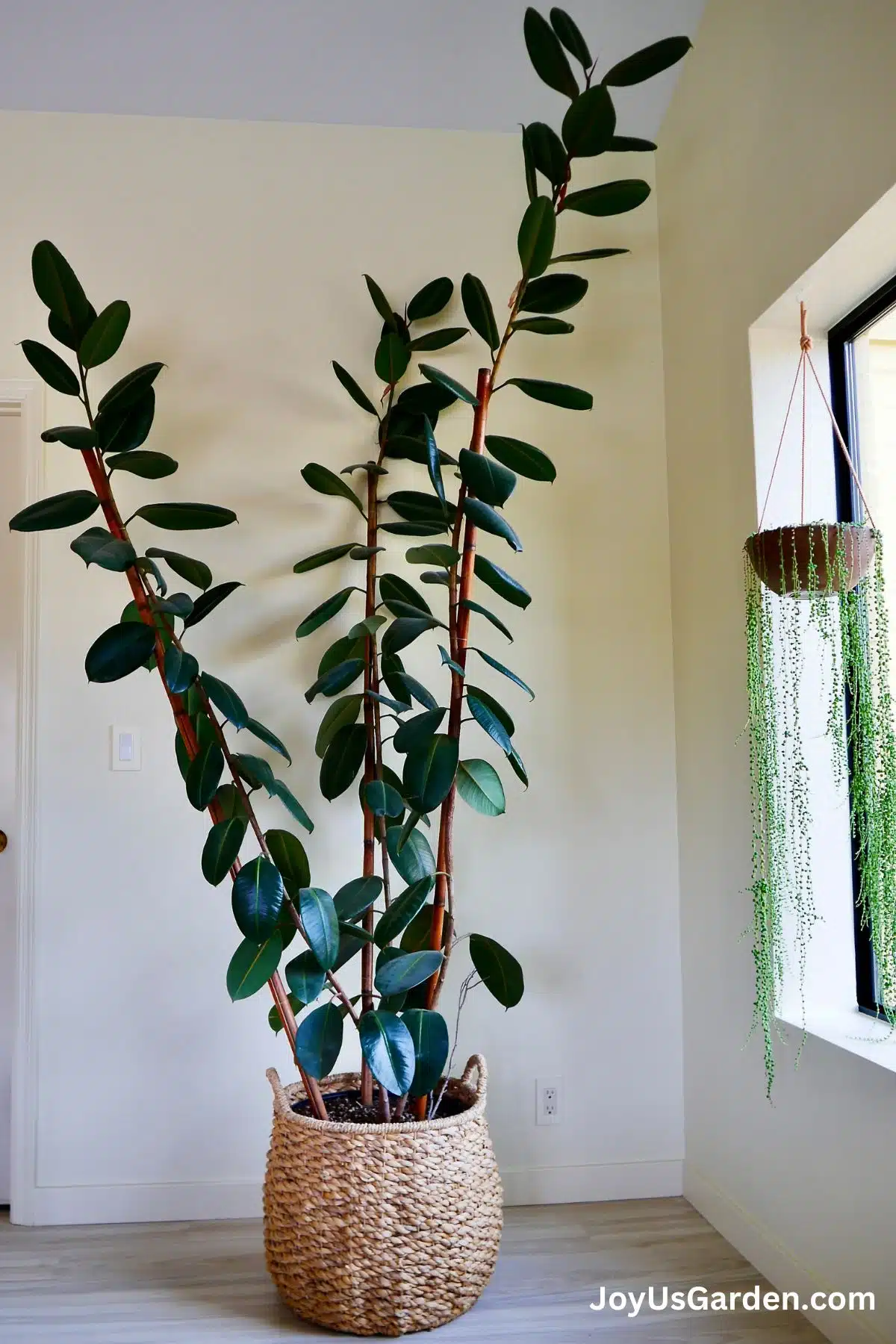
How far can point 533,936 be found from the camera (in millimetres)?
2697

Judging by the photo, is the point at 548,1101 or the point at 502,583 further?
the point at 548,1101

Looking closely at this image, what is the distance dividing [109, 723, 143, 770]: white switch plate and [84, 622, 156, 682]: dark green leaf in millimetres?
568

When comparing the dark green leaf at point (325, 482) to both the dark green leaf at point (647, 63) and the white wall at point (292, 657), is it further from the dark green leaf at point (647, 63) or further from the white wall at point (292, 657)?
the dark green leaf at point (647, 63)

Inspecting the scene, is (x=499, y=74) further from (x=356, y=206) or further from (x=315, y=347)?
(x=315, y=347)

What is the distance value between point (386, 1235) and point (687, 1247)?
761 mm

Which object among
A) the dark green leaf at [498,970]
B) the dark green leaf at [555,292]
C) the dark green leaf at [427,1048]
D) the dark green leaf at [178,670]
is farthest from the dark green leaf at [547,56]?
the dark green leaf at [427,1048]

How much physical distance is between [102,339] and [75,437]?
218 millimetres

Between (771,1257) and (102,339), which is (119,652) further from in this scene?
(771,1257)

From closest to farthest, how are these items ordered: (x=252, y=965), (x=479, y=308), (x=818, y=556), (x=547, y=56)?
(x=818, y=556), (x=252, y=965), (x=547, y=56), (x=479, y=308)

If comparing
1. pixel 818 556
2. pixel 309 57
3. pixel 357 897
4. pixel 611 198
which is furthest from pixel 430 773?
pixel 309 57

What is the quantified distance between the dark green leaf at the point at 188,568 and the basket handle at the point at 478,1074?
3.46 feet

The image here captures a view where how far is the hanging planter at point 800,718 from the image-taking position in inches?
72.3

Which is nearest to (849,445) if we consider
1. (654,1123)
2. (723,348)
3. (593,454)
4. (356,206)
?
(723,348)

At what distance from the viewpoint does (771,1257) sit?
85.0 inches
